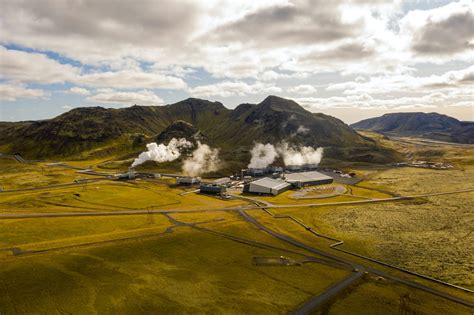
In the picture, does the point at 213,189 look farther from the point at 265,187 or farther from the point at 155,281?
the point at 155,281

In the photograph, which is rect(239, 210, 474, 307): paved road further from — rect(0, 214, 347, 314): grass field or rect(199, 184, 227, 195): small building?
rect(199, 184, 227, 195): small building

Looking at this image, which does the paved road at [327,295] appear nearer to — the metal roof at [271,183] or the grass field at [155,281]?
the grass field at [155,281]

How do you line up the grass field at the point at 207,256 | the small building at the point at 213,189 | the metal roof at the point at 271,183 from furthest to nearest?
the metal roof at the point at 271,183 → the small building at the point at 213,189 → the grass field at the point at 207,256

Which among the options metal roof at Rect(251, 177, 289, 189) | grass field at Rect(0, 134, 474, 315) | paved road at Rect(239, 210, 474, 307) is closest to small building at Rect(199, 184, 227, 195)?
metal roof at Rect(251, 177, 289, 189)

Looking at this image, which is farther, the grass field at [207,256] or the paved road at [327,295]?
the grass field at [207,256]

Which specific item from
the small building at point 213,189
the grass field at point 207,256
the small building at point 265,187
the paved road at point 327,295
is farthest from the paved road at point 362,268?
the small building at point 265,187

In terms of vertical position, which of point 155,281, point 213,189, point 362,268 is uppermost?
point 213,189

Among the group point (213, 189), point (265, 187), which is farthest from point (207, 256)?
point (265, 187)

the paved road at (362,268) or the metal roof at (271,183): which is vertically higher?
the metal roof at (271,183)

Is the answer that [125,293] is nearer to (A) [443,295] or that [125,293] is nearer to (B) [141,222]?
(B) [141,222]
